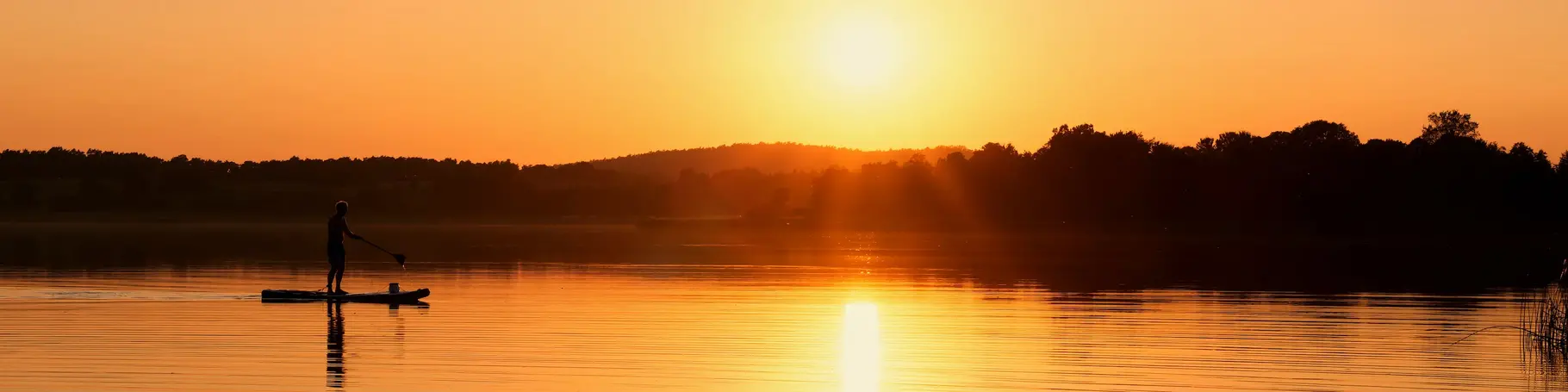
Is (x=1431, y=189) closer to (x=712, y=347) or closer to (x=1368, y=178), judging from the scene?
(x=1368, y=178)

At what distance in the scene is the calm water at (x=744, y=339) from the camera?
16.0m

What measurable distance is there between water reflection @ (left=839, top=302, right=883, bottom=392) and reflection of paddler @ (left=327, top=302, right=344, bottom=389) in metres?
5.16

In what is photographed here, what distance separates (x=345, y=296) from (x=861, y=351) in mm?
10962

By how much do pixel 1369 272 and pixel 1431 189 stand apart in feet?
253

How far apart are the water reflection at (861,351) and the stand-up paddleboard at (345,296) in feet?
24.6

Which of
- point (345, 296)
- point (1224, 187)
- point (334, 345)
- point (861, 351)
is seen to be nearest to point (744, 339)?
point (861, 351)

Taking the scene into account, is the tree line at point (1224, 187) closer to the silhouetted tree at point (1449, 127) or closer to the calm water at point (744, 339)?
the silhouetted tree at point (1449, 127)

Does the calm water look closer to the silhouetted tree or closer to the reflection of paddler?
the reflection of paddler

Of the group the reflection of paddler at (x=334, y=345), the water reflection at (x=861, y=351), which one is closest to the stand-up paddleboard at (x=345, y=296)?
the reflection of paddler at (x=334, y=345)

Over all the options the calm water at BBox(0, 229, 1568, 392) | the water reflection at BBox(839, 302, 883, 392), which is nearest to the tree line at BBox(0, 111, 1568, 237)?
the calm water at BBox(0, 229, 1568, 392)

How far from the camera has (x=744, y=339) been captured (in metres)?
20.4

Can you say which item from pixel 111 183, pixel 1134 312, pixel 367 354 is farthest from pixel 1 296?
pixel 111 183

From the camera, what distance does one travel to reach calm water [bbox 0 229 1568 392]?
1605 cm

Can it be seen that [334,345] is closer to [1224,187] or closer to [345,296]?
[345,296]
